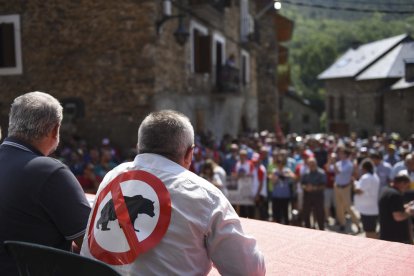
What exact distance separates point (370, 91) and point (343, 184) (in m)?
25.5

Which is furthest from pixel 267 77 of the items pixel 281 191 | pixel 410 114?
pixel 281 191

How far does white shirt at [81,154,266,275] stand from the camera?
1733mm

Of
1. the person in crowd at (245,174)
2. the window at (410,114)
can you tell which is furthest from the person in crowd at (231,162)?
the window at (410,114)

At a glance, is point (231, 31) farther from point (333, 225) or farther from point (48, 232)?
point (48, 232)

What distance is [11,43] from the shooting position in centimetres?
1184

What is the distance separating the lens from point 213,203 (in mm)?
1779

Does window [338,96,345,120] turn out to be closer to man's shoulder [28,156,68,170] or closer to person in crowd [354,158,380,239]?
person in crowd [354,158,380,239]

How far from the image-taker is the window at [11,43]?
11.8 meters

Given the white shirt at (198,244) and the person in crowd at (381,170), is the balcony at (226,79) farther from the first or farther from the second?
the white shirt at (198,244)

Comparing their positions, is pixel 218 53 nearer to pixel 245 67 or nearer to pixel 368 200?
pixel 245 67

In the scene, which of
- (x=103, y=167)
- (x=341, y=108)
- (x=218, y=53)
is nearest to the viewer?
(x=103, y=167)

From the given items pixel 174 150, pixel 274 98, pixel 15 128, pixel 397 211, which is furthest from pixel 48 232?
pixel 274 98

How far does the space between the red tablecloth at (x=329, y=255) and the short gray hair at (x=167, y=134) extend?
630mm

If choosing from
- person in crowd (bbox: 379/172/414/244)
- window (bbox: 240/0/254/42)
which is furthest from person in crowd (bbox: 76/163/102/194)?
window (bbox: 240/0/254/42)
